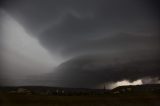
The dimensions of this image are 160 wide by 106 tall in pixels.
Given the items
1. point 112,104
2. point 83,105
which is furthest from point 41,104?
point 112,104

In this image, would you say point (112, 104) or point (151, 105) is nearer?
point (151, 105)

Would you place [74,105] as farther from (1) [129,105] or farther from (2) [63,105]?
(1) [129,105]

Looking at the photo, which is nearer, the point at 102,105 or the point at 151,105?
the point at 151,105

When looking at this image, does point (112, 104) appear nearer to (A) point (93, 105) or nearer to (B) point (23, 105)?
(A) point (93, 105)

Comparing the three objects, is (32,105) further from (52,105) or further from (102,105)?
(102,105)

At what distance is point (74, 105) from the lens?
136 meters

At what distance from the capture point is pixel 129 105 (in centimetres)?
12575

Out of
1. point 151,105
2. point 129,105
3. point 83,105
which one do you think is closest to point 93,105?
point 83,105

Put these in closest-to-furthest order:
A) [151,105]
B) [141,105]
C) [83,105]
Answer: [151,105] → [141,105] → [83,105]

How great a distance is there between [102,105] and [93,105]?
23.2ft

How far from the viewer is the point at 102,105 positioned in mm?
130750

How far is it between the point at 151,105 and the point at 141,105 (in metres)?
8.60

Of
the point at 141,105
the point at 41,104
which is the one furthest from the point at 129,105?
the point at 41,104

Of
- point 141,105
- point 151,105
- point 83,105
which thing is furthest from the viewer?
point 83,105
